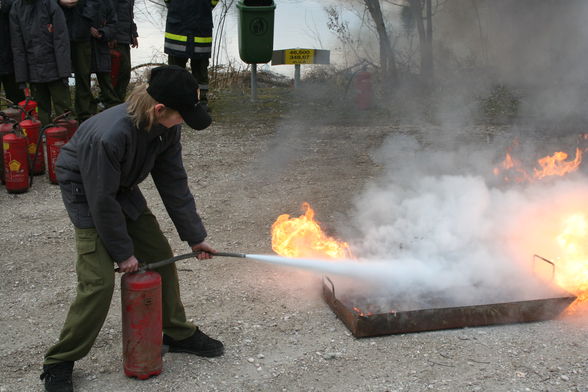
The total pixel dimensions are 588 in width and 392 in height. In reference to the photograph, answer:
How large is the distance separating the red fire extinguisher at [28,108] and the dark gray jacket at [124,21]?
1608 millimetres

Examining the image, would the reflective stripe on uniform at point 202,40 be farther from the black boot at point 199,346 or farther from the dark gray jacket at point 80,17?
the black boot at point 199,346

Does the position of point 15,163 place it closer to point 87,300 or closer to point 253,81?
point 87,300

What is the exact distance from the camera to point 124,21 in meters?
8.69

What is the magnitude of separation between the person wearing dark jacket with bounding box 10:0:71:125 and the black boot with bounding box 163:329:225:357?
16.1 feet

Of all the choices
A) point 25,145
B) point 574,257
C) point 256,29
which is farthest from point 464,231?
point 256,29

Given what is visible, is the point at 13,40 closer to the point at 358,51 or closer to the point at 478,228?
the point at 478,228

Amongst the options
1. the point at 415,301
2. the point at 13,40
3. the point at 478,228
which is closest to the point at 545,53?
the point at 478,228

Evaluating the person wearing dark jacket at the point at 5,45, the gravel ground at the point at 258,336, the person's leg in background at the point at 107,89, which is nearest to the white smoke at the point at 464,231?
the gravel ground at the point at 258,336

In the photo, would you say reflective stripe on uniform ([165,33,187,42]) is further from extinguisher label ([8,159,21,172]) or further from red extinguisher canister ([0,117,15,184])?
A: extinguisher label ([8,159,21,172])

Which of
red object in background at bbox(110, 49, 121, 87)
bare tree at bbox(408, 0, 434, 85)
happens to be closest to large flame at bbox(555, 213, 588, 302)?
bare tree at bbox(408, 0, 434, 85)

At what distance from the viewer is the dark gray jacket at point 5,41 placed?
24.3 feet

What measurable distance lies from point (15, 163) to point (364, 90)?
549 centimetres

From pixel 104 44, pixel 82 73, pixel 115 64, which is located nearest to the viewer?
pixel 82 73

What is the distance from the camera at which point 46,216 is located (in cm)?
604
